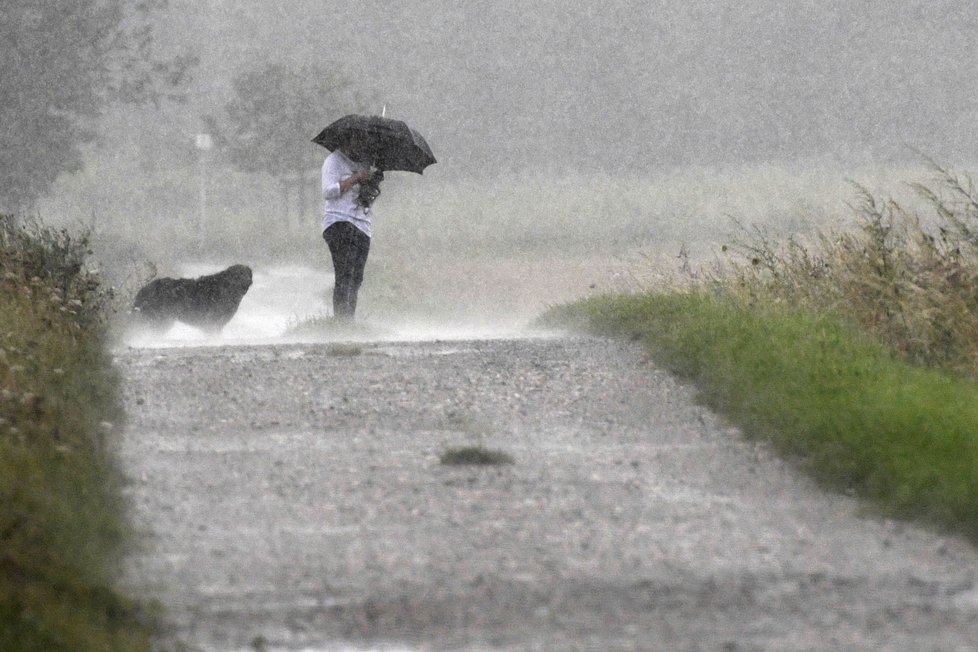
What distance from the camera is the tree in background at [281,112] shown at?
53406 millimetres

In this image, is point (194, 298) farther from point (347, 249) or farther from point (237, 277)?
point (347, 249)

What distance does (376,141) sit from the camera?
53.3ft

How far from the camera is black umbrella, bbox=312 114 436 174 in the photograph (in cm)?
1611

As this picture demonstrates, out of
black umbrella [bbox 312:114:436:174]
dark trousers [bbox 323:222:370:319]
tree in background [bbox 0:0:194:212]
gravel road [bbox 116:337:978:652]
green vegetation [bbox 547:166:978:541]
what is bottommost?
gravel road [bbox 116:337:978:652]

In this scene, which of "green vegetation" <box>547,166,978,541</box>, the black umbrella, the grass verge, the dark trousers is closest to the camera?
the grass verge

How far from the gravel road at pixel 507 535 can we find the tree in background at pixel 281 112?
4394 centimetres

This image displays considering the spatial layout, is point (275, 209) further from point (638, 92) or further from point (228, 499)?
point (228, 499)

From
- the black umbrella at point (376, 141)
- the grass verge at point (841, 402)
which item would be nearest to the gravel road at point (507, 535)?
the grass verge at point (841, 402)

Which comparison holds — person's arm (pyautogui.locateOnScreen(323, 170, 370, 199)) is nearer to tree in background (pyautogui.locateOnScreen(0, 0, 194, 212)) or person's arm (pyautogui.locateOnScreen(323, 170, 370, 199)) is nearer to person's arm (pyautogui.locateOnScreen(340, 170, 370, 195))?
person's arm (pyautogui.locateOnScreen(340, 170, 370, 195))

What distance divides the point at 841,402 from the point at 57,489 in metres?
3.80

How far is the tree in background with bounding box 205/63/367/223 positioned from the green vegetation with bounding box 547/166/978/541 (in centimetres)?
3934

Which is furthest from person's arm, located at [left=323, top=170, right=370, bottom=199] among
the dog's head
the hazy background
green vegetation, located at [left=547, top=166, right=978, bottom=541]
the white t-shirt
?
the hazy background

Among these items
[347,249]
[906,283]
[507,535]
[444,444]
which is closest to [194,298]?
[347,249]

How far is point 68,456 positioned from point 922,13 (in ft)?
282
